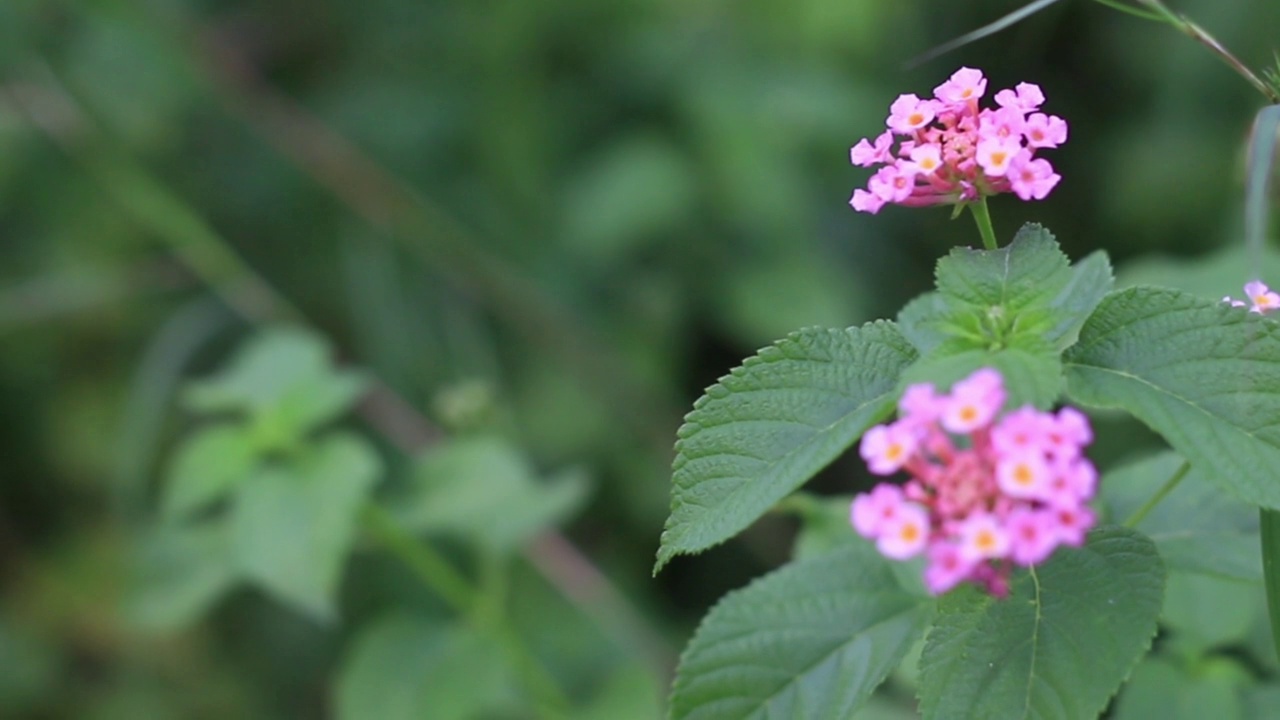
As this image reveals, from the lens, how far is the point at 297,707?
7.03 ft

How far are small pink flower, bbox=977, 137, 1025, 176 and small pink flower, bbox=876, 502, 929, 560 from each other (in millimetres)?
220

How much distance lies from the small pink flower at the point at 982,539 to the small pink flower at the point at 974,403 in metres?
0.05

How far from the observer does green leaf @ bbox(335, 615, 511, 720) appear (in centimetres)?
141

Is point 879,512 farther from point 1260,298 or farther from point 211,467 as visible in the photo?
point 211,467

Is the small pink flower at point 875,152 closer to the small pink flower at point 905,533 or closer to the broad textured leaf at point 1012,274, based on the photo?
the broad textured leaf at point 1012,274

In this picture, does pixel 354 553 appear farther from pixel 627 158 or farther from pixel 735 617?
pixel 735 617

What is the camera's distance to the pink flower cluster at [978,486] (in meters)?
0.60

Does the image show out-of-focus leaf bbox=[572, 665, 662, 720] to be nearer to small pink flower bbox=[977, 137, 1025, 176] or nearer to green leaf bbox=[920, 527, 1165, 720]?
green leaf bbox=[920, 527, 1165, 720]

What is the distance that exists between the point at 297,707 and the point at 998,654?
165 cm

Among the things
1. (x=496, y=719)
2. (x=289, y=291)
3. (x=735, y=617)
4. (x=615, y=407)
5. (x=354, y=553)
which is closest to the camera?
(x=735, y=617)

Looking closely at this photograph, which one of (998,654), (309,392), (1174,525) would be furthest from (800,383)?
(309,392)

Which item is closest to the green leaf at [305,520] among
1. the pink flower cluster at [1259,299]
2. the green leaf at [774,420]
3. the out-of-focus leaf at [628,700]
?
the out-of-focus leaf at [628,700]

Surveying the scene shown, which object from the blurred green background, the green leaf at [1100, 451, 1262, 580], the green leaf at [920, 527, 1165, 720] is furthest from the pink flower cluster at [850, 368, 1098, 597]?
the blurred green background

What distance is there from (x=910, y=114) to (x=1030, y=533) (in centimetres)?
30
